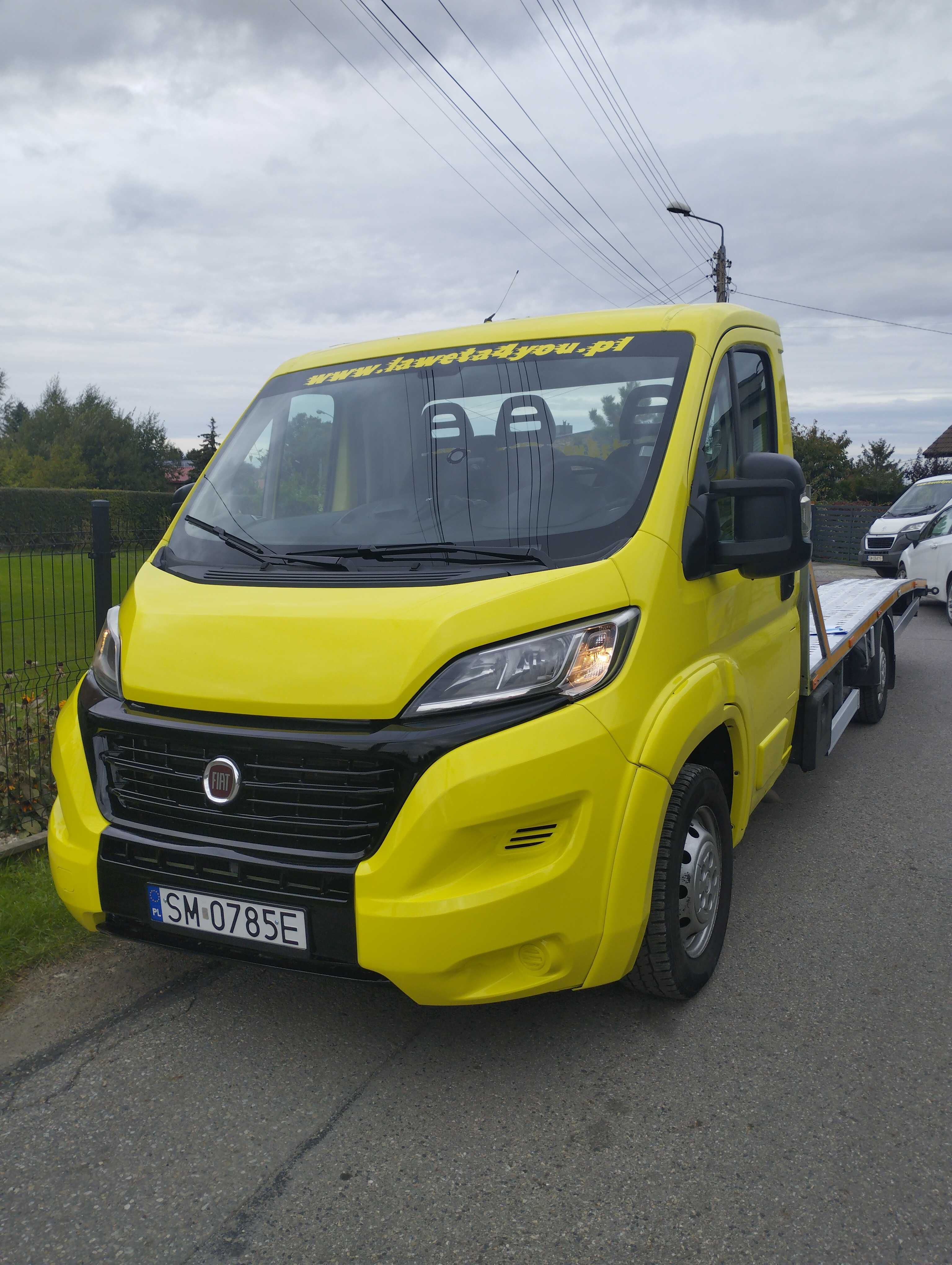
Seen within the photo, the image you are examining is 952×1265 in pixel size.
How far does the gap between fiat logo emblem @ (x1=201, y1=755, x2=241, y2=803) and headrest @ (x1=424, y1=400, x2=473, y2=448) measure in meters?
1.32

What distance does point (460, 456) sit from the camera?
3.35 meters

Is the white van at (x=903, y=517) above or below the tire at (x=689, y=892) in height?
above

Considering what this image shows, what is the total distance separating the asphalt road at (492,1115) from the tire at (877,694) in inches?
130

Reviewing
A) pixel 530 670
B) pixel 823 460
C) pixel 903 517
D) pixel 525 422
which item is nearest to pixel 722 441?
pixel 525 422

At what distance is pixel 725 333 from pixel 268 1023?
2737mm

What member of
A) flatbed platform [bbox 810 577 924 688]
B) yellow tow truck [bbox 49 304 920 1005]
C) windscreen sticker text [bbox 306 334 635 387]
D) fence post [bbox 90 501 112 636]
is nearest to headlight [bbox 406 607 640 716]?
yellow tow truck [bbox 49 304 920 1005]

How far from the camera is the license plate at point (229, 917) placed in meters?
2.62

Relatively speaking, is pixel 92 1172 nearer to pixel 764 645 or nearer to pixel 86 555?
pixel 764 645

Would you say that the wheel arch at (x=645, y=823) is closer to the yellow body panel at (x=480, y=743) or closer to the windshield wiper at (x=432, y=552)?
the yellow body panel at (x=480, y=743)

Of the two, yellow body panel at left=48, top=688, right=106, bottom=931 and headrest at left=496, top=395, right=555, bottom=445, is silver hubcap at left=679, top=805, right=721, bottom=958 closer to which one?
headrest at left=496, top=395, right=555, bottom=445

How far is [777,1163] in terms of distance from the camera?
2.44 metres

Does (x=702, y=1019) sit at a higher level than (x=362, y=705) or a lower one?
lower

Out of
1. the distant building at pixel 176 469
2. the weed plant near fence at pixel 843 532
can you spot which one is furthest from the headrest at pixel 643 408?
the distant building at pixel 176 469

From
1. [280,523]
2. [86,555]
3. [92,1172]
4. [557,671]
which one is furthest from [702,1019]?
[86,555]
